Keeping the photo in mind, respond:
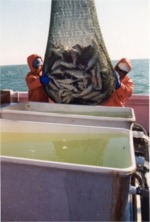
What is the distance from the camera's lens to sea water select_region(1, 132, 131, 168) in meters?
1.97

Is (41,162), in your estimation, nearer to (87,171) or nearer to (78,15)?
(87,171)

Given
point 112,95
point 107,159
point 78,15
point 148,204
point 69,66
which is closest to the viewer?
point 107,159

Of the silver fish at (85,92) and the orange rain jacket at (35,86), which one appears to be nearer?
the silver fish at (85,92)

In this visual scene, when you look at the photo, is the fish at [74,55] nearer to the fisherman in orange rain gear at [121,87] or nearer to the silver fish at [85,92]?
the silver fish at [85,92]

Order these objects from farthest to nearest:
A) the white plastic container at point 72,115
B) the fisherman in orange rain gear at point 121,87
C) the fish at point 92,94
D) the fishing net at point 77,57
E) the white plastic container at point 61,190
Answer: the fisherman in orange rain gear at point 121,87 < the fish at point 92,94 < the fishing net at point 77,57 < the white plastic container at point 72,115 < the white plastic container at point 61,190

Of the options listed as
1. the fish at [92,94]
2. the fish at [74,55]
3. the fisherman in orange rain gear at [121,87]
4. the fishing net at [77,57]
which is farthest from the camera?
the fisherman in orange rain gear at [121,87]

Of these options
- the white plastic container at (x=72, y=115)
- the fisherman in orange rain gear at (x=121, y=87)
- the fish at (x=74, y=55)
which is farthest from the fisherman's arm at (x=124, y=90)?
the fish at (x=74, y=55)

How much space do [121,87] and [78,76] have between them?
2.23 feet

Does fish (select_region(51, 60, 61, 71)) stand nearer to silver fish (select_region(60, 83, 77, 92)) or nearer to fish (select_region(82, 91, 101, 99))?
silver fish (select_region(60, 83, 77, 92))

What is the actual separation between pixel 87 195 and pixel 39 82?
2281 millimetres

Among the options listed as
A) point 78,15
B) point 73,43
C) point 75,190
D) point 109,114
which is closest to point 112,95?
point 109,114

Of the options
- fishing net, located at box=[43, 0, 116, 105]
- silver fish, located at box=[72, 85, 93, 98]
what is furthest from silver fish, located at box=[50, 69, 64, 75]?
silver fish, located at box=[72, 85, 93, 98]

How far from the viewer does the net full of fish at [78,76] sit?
2.99 metres

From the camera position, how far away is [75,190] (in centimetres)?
132
